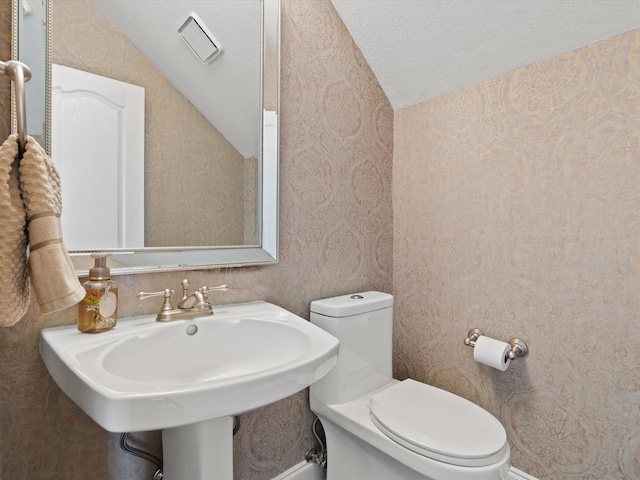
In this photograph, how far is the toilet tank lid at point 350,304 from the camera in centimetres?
126

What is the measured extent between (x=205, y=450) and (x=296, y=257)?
2.33 ft

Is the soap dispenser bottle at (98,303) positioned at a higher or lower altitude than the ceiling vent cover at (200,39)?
lower

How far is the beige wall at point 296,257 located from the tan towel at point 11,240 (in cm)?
32

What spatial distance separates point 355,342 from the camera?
130cm

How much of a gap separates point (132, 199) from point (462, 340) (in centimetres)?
135

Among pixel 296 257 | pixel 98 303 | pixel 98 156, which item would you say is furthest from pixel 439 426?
pixel 98 156

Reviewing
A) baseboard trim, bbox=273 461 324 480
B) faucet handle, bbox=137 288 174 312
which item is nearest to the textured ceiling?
faucet handle, bbox=137 288 174 312

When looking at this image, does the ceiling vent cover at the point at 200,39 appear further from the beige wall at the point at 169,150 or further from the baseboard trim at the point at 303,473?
the baseboard trim at the point at 303,473

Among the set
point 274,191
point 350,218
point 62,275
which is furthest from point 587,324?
point 62,275

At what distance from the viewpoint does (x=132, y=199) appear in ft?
3.22

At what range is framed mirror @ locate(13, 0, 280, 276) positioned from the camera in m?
0.87

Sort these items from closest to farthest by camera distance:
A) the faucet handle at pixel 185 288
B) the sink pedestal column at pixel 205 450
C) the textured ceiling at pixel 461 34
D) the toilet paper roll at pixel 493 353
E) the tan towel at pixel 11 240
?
the tan towel at pixel 11 240, the sink pedestal column at pixel 205 450, the faucet handle at pixel 185 288, the textured ceiling at pixel 461 34, the toilet paper roll at pixel 493 353

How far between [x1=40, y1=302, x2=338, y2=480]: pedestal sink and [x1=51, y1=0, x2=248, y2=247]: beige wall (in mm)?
273

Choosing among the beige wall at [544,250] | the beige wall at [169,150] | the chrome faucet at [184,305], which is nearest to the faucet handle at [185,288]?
the chrome faucet at [184,305]
